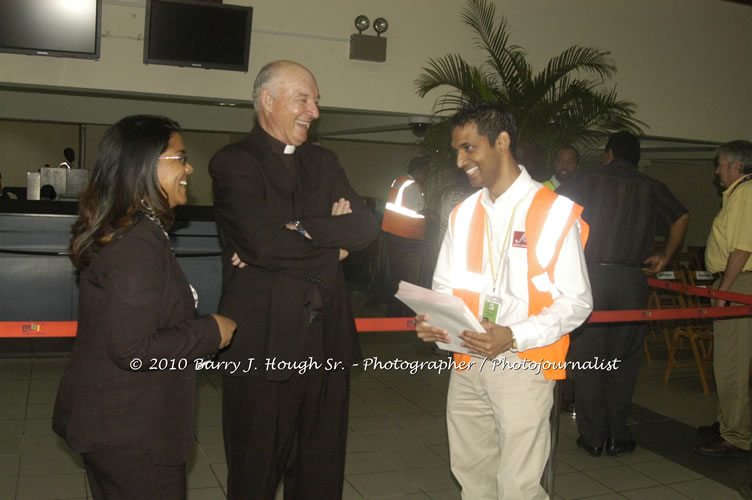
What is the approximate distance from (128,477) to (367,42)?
6180mm

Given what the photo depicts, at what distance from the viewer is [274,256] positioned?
100 inches

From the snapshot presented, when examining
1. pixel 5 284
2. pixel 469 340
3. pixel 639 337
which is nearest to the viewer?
pixel 469 340

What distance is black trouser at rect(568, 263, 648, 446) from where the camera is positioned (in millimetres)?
4570

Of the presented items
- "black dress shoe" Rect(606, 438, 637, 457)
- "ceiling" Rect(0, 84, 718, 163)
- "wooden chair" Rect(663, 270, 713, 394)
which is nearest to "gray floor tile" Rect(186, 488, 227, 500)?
"black dress shoe" Rect(606, 438, 637, 457)

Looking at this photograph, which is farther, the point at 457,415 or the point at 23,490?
the point at 23,490

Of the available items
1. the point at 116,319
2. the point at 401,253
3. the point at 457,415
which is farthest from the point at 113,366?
the point at 401,253

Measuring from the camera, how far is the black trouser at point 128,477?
6.41ft

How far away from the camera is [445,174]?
21.6 ft

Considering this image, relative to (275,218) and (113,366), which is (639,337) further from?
(113,366)

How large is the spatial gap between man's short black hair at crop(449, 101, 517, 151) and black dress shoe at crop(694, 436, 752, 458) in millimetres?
3160

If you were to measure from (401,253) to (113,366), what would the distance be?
5.30m

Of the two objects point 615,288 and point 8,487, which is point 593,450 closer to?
point 615,288

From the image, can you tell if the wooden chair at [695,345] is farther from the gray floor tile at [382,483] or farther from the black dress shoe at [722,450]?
the gray floor tile at [382,483]

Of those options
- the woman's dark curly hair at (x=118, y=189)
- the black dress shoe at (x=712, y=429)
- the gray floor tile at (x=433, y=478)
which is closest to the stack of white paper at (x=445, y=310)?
the woman's dark curly hair at (x=118, y=189)
